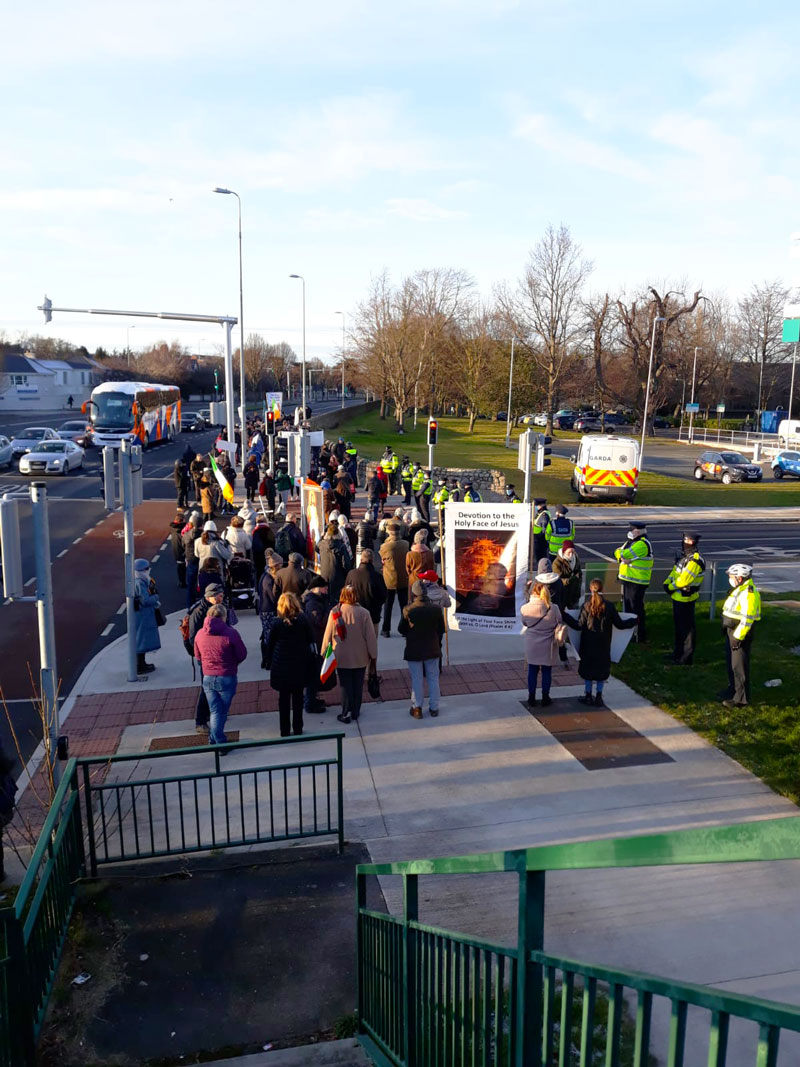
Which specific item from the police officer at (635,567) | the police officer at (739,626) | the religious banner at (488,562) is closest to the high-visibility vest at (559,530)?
the police officer at (635,567)

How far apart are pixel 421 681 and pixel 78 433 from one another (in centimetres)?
4332

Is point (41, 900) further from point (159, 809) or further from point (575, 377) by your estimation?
point (575, 377)

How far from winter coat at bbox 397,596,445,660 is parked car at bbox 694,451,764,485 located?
3011 cm

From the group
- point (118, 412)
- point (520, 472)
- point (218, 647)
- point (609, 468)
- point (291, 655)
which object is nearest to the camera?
point (218, 647)

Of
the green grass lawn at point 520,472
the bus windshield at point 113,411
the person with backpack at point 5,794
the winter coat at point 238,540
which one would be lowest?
the green grass lawn at point 520,472

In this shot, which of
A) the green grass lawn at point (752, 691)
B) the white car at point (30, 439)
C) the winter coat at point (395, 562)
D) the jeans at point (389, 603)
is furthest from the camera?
the white car at point (30, 439)

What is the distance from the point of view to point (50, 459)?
34.9 m

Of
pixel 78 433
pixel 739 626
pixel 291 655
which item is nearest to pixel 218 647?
pixel 291 655

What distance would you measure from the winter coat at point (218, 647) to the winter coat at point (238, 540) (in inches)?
239

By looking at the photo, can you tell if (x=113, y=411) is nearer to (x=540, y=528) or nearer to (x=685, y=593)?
(x=540, y=528)

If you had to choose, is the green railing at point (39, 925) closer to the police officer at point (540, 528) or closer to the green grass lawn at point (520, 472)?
the police officer at point (540, 528)

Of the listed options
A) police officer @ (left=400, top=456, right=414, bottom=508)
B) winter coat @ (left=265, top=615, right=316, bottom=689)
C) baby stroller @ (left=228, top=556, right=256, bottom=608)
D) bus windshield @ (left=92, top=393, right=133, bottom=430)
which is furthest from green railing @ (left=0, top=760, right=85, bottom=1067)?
bus windshield @ (left=92, top=393, right=133, bottom=430)

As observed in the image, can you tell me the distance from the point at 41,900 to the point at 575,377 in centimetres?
6836

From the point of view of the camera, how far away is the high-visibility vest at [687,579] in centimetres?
1109
